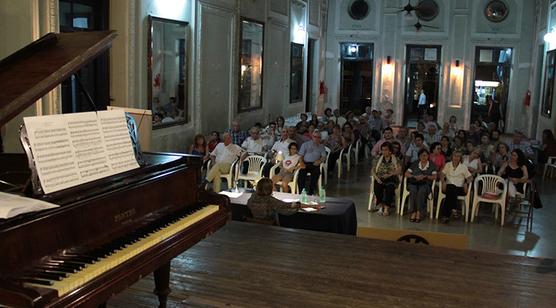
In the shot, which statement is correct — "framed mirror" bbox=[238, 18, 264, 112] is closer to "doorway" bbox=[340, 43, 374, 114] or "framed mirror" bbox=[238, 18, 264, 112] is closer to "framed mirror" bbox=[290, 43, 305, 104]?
"framed mirror" bbox=[290, 43, 305, 104]

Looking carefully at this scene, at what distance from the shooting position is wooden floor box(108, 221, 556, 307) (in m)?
4.11

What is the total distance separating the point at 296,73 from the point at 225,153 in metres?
7.14

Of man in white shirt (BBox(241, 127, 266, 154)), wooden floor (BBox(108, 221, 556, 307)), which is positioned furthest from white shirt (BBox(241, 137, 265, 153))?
wooden floor (BBox(108, 221, 556, 307))

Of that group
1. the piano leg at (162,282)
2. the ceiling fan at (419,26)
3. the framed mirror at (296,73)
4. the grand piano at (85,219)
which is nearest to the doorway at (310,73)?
the framed mirror at (296,73)

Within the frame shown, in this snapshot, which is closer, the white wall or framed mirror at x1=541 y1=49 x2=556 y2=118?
framed mirror at x1=541 y1=49 x2=556 y2=118

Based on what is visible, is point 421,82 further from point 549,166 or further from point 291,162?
point 291,162

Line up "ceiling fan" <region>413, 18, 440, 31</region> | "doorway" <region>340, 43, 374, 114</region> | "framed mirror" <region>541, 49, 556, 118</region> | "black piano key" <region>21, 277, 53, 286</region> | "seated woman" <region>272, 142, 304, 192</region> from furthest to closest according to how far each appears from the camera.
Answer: "doorway" <region>340, 43, 374, 114</region> → "ceiling fan" <region>413, 18, 440, 31</region> → "framed mirror" <region>541, 49, 556, 118</region> → "seated woman" <region>272, 142, 304, 192</region> → "black piano key" <region>21, 277, 53, 286</region>

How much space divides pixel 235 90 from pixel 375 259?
7157mm

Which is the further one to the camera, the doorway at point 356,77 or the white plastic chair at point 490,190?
the doorway at point 356,77

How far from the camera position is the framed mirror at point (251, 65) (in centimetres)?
1191

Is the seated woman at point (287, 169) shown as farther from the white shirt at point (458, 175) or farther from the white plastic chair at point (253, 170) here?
the white shirt at point (458, 175)

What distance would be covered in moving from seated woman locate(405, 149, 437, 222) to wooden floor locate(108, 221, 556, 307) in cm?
272

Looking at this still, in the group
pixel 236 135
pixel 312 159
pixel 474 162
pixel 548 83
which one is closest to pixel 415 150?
pixel 474 162

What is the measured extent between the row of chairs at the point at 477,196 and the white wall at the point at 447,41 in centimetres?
950
